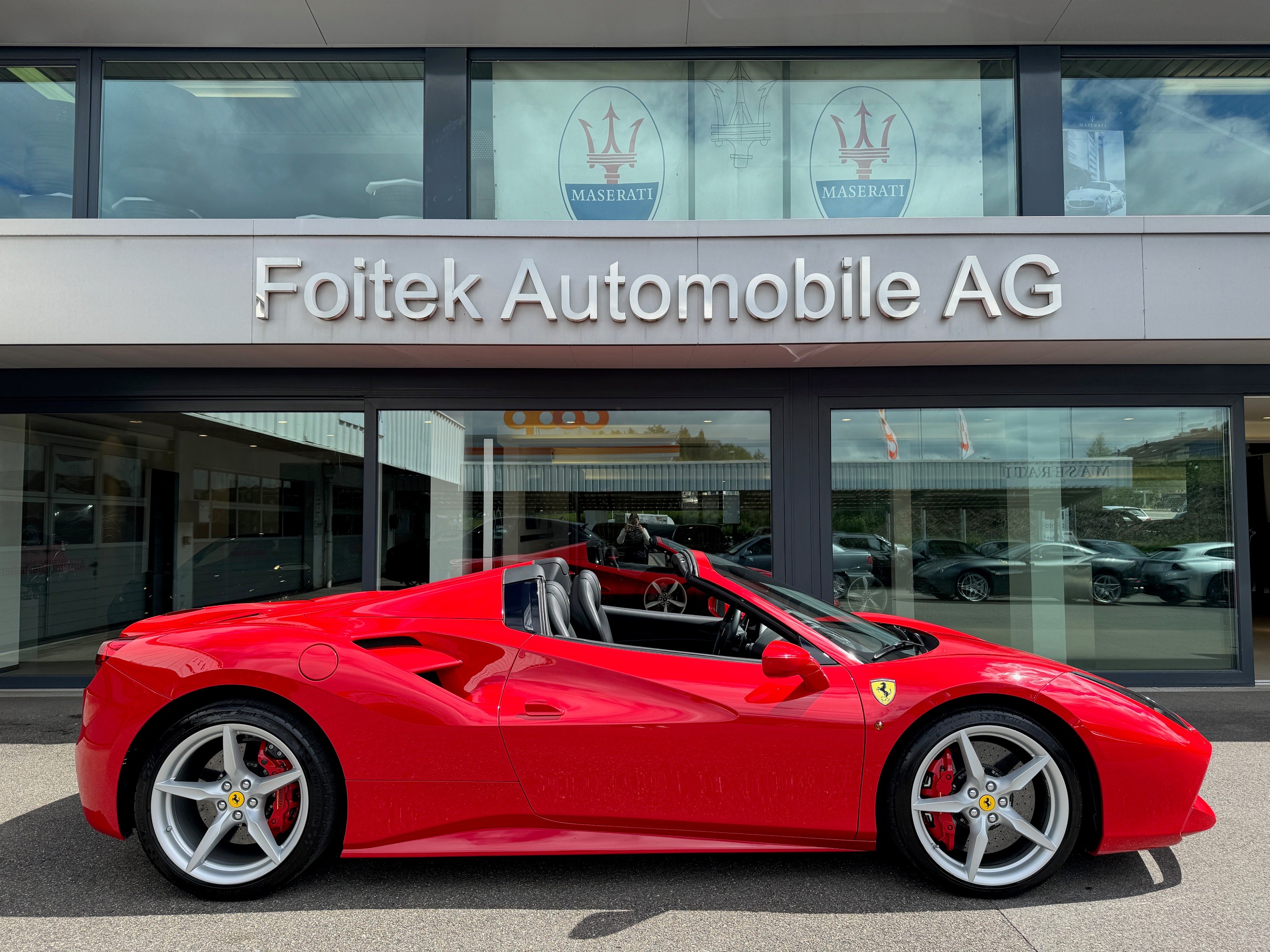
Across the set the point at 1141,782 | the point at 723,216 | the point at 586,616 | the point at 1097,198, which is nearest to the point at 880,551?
the point at 723,216

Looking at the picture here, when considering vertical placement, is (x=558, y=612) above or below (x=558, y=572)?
below

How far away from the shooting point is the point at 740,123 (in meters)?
6.80

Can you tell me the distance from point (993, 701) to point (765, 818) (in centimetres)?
94

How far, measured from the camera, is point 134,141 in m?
6.77

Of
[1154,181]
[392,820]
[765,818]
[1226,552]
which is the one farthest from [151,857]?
[1154,181]

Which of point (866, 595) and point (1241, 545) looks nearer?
point (1241, 545)

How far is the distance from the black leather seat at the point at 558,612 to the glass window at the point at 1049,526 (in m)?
4.04

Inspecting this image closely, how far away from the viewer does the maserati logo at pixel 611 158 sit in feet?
22.1

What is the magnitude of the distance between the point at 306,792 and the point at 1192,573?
711 cm

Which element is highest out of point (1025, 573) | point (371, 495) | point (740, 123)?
point (740, 123)

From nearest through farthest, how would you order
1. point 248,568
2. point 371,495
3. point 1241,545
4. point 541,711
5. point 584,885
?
1. point 541,711
2. point 584,885
3. point 1241,545
4. point 371,495
5. point 248,568

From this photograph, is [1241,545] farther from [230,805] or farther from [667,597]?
[230,805]

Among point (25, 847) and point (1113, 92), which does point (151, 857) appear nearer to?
point (25, 847)

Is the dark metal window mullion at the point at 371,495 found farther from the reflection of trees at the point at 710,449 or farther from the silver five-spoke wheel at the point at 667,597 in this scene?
the silver five-spoke wheel at the point at 667,597
